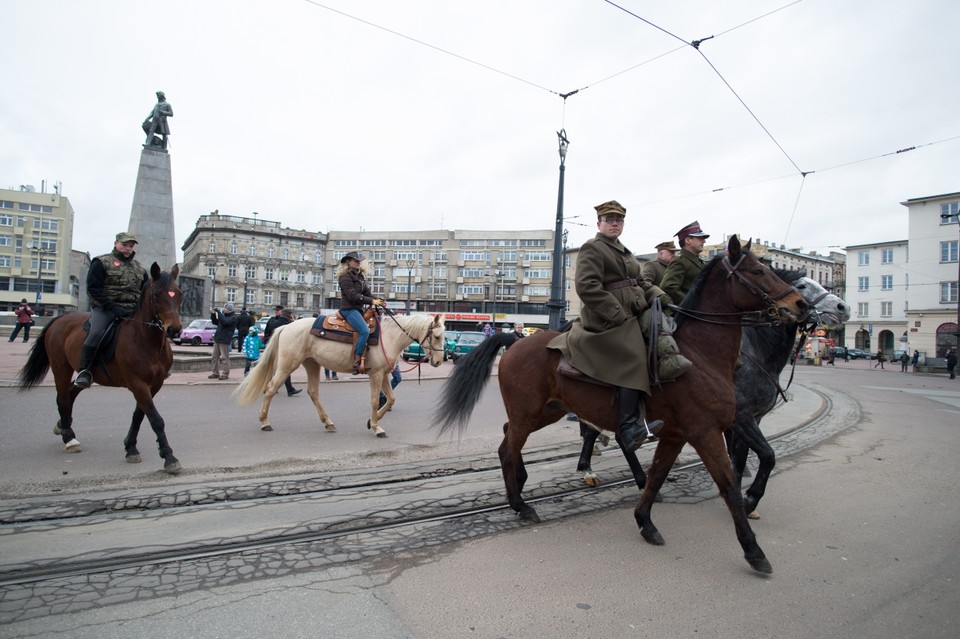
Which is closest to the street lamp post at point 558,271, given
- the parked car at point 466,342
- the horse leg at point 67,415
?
the horse leg at point 67,415

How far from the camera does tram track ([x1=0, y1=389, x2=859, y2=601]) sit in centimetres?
372

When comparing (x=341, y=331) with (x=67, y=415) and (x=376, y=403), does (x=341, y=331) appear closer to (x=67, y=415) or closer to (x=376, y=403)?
(x=376, y=403)

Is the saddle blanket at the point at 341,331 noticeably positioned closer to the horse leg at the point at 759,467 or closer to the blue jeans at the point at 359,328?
the blue jeans at the point at 359,328

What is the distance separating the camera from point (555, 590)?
3.40 metres

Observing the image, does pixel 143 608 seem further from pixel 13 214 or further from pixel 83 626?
pixel 13 214

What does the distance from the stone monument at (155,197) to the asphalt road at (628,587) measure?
50.2 feet

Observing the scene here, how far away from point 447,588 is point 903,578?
127 inches

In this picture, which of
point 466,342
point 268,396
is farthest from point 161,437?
point 466,342

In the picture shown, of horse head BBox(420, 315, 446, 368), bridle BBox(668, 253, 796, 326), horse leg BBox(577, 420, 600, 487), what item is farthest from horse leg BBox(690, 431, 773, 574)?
horse head BBox(420, 315, 446, 368)

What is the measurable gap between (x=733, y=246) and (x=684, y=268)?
1.23 m

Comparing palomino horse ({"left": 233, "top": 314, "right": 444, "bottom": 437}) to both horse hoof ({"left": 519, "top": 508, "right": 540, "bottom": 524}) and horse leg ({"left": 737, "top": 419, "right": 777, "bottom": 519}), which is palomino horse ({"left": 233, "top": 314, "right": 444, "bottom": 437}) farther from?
horse leg ({"left": 737, "top": 419, "right": 777, "bottom": 519})

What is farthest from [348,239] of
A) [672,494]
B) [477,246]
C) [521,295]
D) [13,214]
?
[672,494]

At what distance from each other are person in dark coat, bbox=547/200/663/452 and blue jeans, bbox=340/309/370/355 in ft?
15.0

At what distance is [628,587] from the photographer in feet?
11.4
